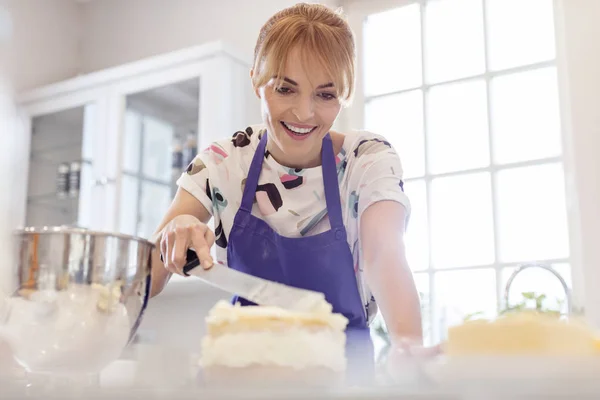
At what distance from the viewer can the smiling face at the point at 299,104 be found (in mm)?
1153

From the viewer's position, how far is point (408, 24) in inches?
111

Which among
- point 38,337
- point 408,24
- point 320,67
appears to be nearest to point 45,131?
point 408,24

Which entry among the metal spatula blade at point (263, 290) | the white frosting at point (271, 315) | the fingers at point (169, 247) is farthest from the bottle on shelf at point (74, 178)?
the white frosting at point (271, 315)

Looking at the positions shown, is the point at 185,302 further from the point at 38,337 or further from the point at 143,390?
the point at 143,390

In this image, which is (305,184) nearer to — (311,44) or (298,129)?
(298,129)

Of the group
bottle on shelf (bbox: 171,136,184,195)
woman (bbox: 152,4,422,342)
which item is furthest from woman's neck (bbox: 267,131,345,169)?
bottle on shelf (bbox: 171,136,184,195)

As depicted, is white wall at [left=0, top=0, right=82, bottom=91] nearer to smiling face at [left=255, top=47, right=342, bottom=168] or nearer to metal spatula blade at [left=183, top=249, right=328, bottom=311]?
smiling face at [left=255, top=47, right=342, bottom=168]

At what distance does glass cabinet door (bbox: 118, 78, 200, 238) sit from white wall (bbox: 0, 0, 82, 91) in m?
0.72

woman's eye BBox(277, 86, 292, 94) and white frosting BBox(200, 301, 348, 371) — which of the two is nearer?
white frosting BBox(200, 301, 348, 371)

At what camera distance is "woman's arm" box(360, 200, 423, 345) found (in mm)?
1003

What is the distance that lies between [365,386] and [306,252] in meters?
0.94

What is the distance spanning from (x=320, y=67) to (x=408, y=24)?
1.78 meters

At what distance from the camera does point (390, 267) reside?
42.7 inches

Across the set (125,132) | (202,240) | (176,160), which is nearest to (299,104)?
(202,240)
